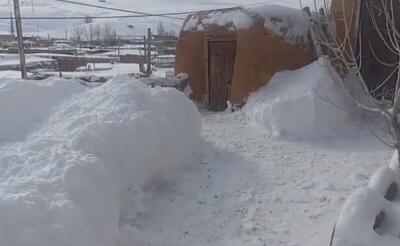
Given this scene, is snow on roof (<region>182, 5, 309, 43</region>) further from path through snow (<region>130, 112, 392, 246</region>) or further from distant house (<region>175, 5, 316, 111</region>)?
path through snow (<region>130, 112, 392, 246</region>)

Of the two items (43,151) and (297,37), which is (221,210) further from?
(297,37)

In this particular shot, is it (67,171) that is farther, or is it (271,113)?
(271,113)

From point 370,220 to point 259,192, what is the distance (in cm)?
222

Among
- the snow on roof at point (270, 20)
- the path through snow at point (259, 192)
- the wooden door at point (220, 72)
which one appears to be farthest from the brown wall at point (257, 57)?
the path through snow at point (259, 192)

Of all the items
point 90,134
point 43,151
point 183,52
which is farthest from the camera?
point 183,52

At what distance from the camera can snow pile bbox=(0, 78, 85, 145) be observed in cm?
552

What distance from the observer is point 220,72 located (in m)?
10.6

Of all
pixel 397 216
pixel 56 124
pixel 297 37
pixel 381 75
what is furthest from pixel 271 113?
pixel 397 216

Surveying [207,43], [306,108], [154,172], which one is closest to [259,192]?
[154,172]

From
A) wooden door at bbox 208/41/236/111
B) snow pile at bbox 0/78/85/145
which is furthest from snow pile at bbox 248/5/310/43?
snow pile at bbox 0/78/85/145

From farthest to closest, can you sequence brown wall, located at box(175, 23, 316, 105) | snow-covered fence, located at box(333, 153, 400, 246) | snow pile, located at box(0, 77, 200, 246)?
brown wall, located at box(175, 23, 316, 105) < snow-covered fence, located at box(333, 153, 400, 246) < snow pile, located at box(0, 77, 200, 246)

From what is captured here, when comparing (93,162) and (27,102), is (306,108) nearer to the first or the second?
(27,102)

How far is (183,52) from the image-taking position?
11.2 metres

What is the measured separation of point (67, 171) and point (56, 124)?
1749 millimetres
